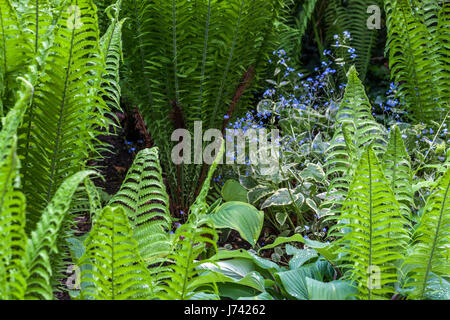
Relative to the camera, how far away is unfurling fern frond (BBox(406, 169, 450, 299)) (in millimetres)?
1329

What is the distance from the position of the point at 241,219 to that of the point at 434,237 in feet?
2.67

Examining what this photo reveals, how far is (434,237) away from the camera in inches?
54.1

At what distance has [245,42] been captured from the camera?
2.66 metres

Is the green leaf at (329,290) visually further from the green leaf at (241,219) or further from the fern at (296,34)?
the fern at (296,34)

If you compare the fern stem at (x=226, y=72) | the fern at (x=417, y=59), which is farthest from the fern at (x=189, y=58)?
the fern at (x=417, y=59)

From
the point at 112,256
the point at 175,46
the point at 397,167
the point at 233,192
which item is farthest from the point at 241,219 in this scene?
the point at 175,46

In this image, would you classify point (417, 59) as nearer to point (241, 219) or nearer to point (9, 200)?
point (241, 219)

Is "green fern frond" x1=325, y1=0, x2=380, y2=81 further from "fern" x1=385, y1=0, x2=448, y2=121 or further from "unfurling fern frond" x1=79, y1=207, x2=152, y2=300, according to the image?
"unfurling fern frond" x1=79, y1=207, x2=152, y2=300

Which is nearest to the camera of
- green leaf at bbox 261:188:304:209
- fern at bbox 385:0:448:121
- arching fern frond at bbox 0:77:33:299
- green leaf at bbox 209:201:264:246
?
arching fern frond at bbox 0:77:33:299

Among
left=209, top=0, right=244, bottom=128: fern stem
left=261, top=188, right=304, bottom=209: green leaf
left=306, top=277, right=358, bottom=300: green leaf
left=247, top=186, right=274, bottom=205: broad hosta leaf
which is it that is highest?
left=209, top=0, right=244, bottom=128: fern stem

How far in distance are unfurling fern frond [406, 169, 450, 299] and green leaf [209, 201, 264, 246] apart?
70 cm

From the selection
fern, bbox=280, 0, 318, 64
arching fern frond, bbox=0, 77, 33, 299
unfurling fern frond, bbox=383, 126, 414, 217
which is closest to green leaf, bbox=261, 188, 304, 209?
unfurling fern frond, bbox=383, 126, 414, 217

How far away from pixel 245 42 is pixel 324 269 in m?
1.37
